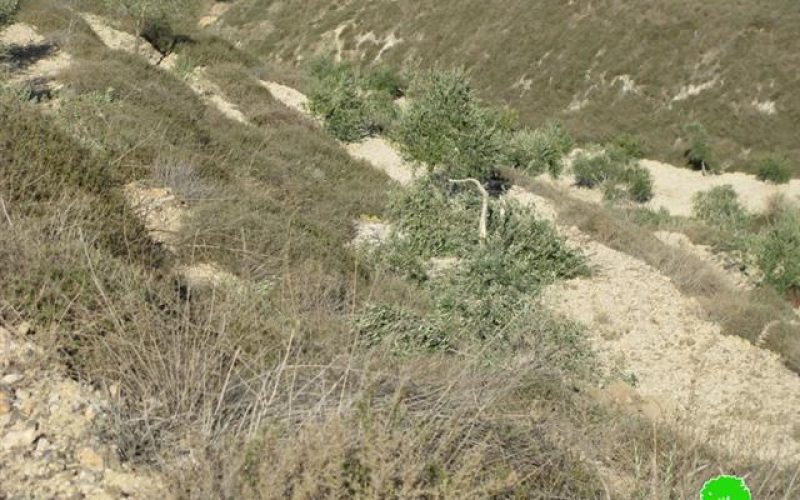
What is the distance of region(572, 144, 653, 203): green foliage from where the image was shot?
26.3 m

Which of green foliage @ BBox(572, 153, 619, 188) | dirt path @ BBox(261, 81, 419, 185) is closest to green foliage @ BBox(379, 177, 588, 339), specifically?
dirt path @ BBox(261, 81, 419, 185)

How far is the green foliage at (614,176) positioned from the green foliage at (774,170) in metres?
5.60

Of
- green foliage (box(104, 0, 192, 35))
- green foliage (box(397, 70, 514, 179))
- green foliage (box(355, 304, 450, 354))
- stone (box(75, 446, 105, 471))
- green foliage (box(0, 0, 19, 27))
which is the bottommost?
green foliage (box(397, 70, 514, 179))

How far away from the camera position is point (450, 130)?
51.7 feet

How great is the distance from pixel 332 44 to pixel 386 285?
141 feet

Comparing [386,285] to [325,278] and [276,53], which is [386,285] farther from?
[276,53]

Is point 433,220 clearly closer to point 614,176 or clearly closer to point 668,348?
point 668,348

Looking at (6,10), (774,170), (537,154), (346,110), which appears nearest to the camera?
(6,10)

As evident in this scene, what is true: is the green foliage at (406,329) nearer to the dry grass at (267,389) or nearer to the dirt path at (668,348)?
the dry grass at (267,389)

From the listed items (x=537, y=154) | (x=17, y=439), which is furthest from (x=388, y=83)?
(x=17, y=439)

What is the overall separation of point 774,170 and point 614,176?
751 cm

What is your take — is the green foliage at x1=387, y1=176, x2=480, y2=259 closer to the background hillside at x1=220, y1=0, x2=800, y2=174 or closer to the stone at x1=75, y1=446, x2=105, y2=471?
the stone at x1=75, y1=446, x2=105, y2=471

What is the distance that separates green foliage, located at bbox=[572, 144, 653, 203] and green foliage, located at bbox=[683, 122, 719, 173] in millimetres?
3867

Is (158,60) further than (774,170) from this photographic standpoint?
No
